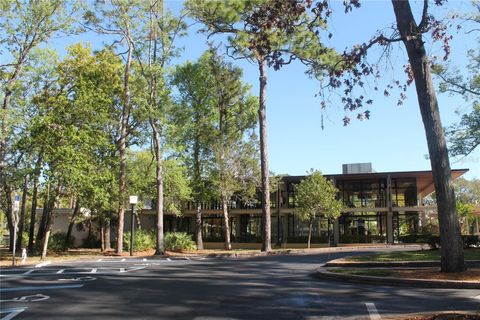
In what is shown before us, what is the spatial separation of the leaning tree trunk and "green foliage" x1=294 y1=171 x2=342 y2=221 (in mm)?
23267

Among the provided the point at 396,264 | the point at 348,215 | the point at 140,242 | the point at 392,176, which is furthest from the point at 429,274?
the point at 348,215

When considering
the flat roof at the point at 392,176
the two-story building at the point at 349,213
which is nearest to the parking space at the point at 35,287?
the two-story building at the point at 349,213

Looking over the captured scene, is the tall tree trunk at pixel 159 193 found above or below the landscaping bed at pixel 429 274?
above

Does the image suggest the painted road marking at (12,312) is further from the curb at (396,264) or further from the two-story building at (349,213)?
the two-story building at (349,213)

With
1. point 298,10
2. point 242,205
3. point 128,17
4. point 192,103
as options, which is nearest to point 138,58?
point 128,17

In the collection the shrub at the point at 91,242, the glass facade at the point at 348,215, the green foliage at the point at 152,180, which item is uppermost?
the green foliage at the point at 152,180

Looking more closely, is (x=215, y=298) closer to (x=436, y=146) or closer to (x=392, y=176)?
(x=436, y=146)

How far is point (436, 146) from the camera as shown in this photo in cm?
1301

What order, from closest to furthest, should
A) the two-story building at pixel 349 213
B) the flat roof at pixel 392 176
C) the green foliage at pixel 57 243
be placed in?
the green foliage at pixel 57 243, the flat roof at pixel 392 176, the two-story building at pixel 349 213

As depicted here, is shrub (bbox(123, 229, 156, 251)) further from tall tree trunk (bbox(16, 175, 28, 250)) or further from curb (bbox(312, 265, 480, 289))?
Result: curb (bbox(312, 265, 480, 289))

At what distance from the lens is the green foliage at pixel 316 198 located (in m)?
36.3

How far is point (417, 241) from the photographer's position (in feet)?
121

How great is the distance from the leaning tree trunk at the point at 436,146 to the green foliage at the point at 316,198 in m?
23.3

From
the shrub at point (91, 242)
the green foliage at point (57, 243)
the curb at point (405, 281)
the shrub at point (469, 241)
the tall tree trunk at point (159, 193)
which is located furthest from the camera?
the shrub at point (91, 242)
